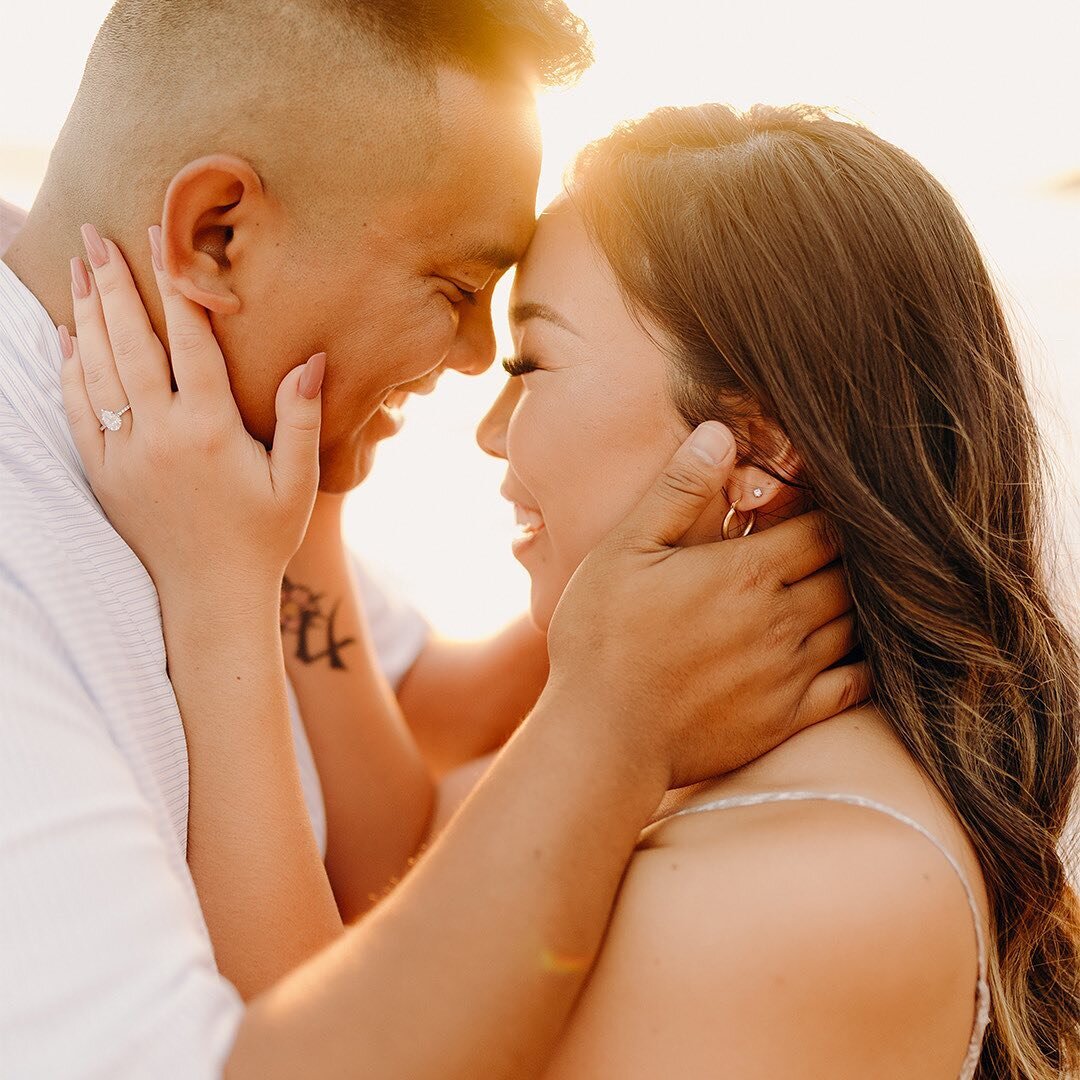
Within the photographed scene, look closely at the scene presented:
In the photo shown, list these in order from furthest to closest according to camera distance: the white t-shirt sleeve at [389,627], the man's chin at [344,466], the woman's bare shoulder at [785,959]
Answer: the white t-shirt sleeve at [389,627] → the man's chin at [344,466] → the woman's bare shoulder at [785,959]

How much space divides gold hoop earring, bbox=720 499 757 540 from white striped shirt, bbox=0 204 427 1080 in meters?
0.96

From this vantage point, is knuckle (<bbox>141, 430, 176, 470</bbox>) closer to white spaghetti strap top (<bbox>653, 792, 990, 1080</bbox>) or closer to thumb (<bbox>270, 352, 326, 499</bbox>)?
thumb (<bbox>270, 352, 326, 499</bbox>)

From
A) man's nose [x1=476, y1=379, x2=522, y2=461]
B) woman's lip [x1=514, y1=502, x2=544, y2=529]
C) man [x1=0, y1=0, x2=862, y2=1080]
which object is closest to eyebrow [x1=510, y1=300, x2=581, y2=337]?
→ man [x1=0, y1=0, x2=862, y2=1080]

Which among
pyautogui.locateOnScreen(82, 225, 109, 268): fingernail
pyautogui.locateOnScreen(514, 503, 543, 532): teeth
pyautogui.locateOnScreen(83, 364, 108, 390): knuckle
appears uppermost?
pyautogui.locateOnScreen(82, 225, 109, 268): fingernail

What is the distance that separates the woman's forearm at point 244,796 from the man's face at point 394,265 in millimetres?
443

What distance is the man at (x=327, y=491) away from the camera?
51.4 inches

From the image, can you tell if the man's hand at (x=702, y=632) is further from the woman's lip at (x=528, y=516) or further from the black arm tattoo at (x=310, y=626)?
the black arm tattoo at (x=310, y=626)

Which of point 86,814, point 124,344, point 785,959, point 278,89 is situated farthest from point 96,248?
point 785,959

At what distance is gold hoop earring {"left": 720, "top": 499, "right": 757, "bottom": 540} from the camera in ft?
6.17

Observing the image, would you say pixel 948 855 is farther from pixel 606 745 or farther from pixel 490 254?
pixel 490 254

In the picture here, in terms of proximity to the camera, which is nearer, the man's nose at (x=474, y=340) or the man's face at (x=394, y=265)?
the man's face at (x=394, y=265)

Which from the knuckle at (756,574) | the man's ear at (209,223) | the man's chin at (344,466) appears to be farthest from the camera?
the man's chin at (344,466)

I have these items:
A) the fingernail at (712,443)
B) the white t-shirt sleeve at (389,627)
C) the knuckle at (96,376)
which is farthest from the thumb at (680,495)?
the white t-shirt sleeve at (389,627)

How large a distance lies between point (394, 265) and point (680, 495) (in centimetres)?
70
